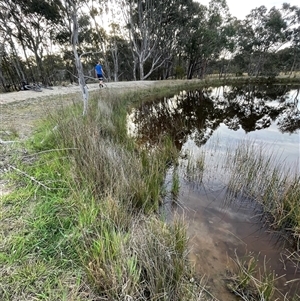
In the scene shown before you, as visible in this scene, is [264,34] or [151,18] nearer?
[151,18]

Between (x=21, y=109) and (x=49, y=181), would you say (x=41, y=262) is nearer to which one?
(x=49, y=181)

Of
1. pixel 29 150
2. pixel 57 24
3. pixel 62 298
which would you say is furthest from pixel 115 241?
pixel 57 24

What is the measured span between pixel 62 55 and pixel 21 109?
884 inches

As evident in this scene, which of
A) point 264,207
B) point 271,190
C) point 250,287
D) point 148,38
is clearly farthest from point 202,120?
point 148,38

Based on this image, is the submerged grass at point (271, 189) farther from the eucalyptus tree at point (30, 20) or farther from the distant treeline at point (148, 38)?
the eucalyptus tree at point (30, 20)

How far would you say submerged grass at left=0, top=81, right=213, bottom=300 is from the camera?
1.16 m

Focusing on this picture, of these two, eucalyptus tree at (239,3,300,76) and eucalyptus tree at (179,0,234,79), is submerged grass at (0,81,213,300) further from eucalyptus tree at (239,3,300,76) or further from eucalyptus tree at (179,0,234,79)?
eucalyptus tree at (239,3,300,76)

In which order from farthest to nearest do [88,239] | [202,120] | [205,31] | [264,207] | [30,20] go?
[205,31] < [30,20] < [202,120] < [264,207] < [88,239]

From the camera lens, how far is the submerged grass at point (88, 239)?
3.80 feet

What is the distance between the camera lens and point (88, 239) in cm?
137

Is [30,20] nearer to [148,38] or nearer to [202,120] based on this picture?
[148,38]

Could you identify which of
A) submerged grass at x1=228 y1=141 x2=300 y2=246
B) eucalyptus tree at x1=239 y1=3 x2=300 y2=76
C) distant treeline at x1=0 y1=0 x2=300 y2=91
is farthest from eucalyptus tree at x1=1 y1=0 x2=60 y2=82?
eucalyptus tree at x1=239 y1=3 x2=300 y2=76

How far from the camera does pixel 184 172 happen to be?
10.5 ft

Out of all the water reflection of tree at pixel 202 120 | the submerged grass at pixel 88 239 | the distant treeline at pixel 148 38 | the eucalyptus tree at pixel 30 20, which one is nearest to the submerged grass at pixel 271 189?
the submerged grass at pixel 88 239
